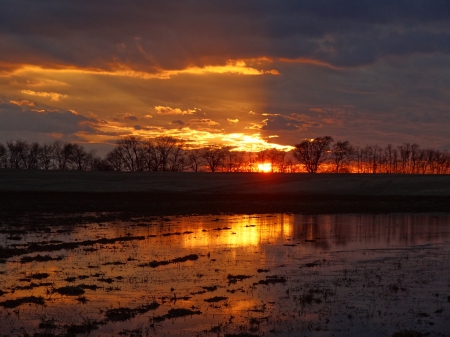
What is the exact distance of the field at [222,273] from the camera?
1422cm

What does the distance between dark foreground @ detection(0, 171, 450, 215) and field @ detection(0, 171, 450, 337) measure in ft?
17.3

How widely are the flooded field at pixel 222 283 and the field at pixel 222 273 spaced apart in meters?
0.05

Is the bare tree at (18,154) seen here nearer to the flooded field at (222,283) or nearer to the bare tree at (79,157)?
the bare tree at (79,157)

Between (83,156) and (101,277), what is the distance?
182495mm

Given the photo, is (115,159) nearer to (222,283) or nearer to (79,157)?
(79,157)

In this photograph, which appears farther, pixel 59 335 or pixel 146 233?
pixel 146 233

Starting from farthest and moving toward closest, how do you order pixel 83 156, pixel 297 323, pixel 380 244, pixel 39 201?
pixel 83 156
pixel 39 201
pixel 380 244
pixel 297 323

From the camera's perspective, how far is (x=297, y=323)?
14.2 m

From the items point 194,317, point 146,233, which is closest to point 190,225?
point 146,233

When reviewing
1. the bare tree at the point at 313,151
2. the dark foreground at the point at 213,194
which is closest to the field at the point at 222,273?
the dark foreground at the point at 213,194

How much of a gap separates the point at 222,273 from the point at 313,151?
166821 mm

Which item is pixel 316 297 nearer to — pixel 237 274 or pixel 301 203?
pixel 237 274

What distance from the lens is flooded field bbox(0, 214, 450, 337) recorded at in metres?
14.1

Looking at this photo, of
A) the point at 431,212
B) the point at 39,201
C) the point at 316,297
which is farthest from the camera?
the point at 39,201
